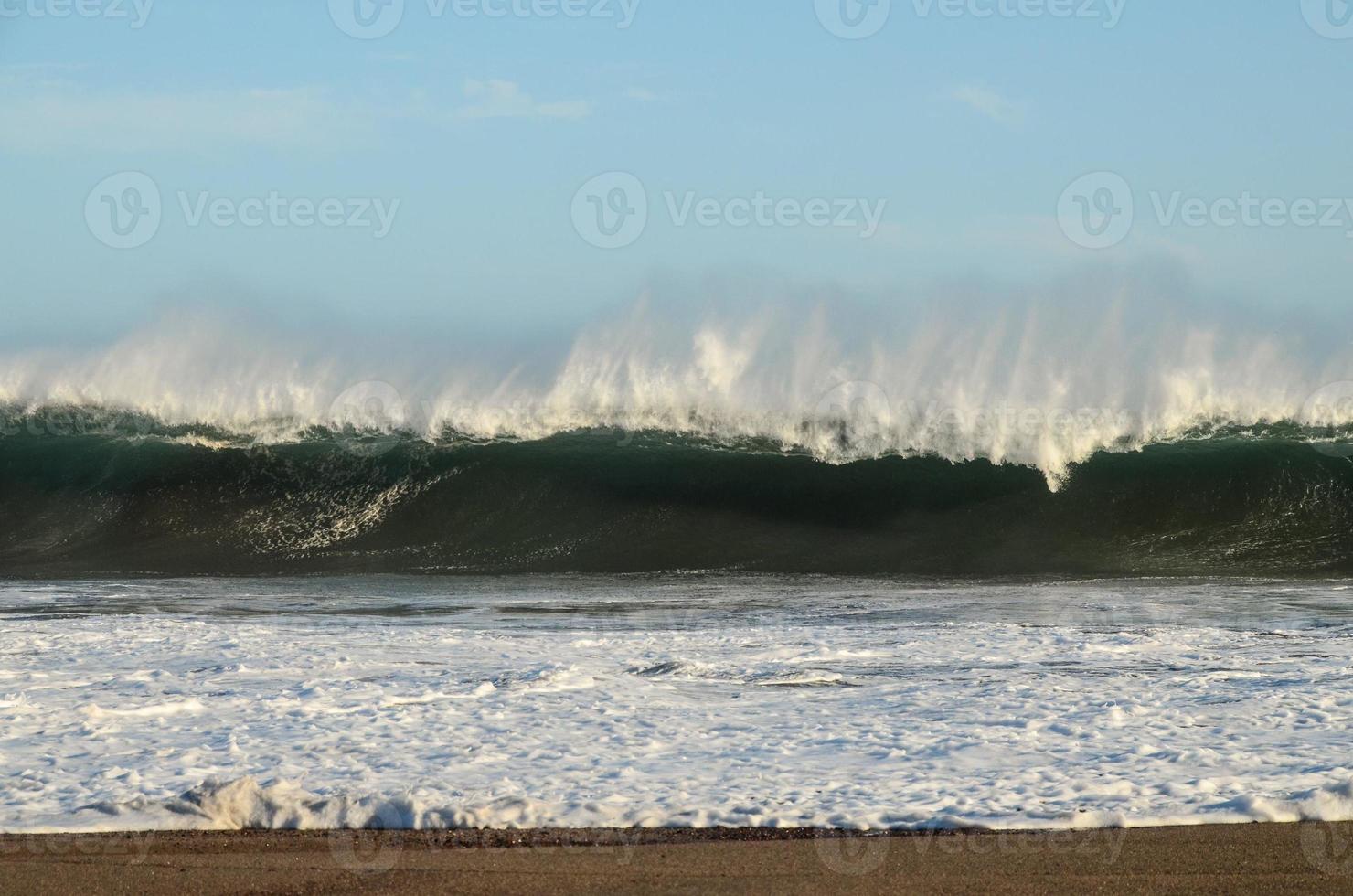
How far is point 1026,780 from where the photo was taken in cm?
423

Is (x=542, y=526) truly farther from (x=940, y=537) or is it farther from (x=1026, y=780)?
(x=1026, y=780)

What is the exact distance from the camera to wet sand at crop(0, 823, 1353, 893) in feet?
10.5

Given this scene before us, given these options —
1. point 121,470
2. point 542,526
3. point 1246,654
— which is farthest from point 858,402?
point 1246,654

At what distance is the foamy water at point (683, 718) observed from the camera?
3932 millimetres

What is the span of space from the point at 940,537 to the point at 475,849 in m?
11.9
